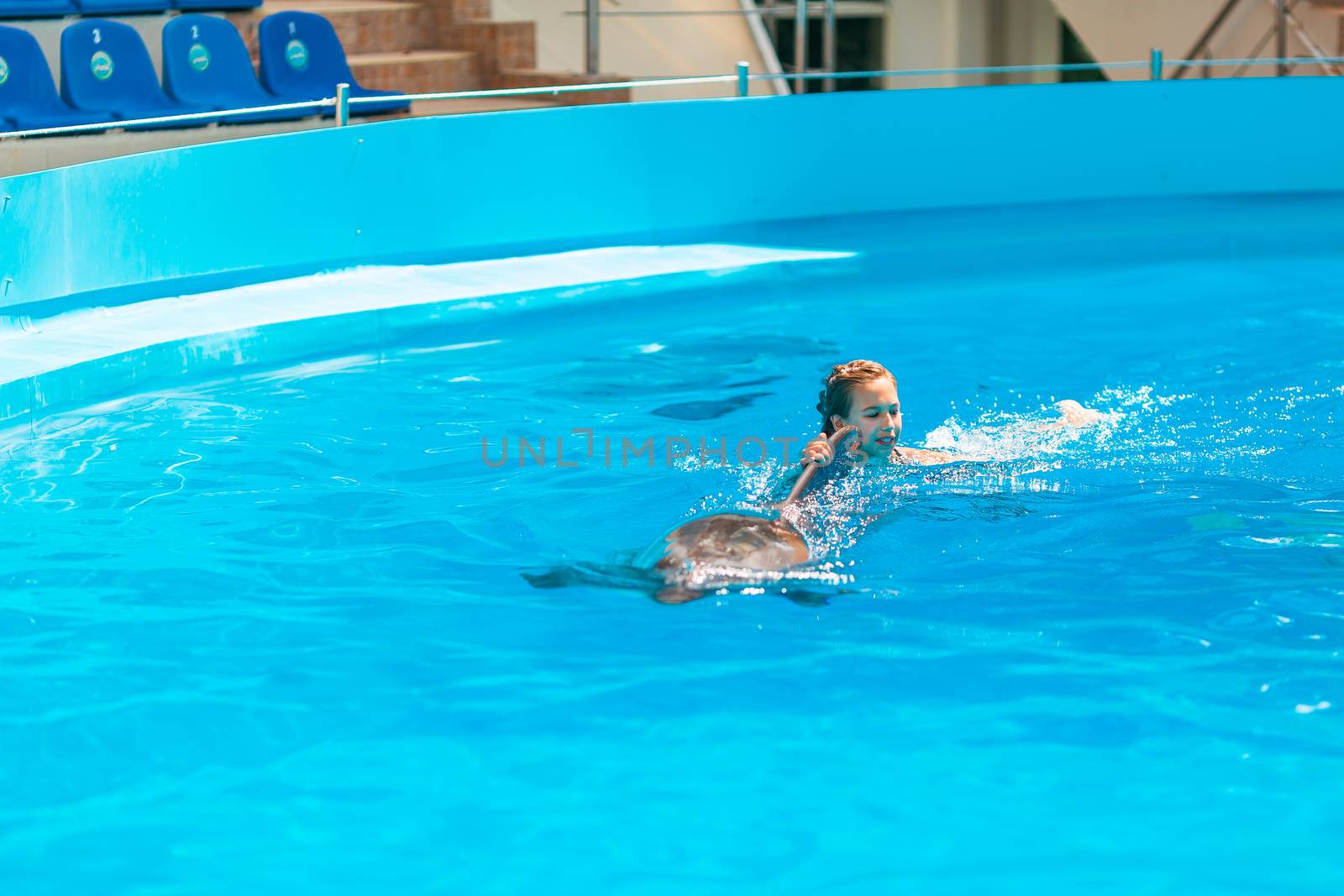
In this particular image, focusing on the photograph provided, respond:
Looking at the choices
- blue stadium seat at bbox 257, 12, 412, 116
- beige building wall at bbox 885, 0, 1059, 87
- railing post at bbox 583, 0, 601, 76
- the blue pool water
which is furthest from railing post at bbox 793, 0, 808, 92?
beige building wall at bbox 885, 0, 1059, 87

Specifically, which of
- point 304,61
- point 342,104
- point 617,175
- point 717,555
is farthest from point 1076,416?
point 304,61

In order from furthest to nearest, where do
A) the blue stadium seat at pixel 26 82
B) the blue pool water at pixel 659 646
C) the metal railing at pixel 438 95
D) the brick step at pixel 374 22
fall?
the brick step at pixel 374 22 < the blue stadium seat at pixel 26 82 < the metal railing at pixel 438 95 < the blue pool water at pixel 659 646

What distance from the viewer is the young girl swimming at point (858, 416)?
4.72m

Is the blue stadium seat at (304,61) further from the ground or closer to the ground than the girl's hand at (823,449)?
further from the ground

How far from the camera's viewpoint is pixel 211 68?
32.0 ft

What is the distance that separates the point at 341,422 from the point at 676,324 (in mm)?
2308

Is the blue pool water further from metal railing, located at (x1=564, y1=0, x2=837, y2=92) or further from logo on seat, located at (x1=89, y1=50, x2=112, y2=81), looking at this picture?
metal railing, located at (x1=564, y1=0, x2=837, y2=92)

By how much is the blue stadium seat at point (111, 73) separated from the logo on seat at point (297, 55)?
39.1 inches

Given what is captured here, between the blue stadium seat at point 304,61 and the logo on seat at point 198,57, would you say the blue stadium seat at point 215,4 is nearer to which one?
the blue stadium seat at point 304,61

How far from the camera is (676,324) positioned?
26.3 feet

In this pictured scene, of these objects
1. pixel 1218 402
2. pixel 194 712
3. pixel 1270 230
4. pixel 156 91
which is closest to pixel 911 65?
pixel 1270 230

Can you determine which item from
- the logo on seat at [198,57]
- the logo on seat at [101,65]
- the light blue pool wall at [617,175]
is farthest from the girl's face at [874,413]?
the logo on seat at [198,57]

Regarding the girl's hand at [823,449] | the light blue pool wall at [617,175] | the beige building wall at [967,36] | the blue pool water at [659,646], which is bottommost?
the blue pool water at [659,646]

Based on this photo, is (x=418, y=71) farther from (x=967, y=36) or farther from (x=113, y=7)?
(x=967, y=36)
